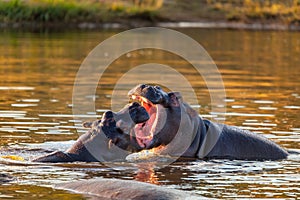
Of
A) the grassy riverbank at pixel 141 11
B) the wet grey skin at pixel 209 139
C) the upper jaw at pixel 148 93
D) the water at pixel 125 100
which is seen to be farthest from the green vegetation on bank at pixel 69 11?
the upper jaw at pixel 148 93

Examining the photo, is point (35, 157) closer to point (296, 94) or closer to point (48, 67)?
point (296, 94)

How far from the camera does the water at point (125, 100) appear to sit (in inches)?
365

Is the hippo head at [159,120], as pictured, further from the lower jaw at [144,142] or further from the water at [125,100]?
the water at [125,100]

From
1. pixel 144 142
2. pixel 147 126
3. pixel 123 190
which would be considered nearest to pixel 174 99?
pixel 147 126

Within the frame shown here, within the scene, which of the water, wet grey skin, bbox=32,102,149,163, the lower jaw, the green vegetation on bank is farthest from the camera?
the green vegetation on bank

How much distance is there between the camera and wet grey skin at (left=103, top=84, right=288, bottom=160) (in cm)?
1053

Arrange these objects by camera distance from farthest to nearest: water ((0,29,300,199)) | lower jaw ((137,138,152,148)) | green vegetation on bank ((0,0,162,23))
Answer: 1. green vegetation on bank ((0,0,162,23))
2. lower jaw ((137,138,152,148))
3. water ((0,29,300,199))

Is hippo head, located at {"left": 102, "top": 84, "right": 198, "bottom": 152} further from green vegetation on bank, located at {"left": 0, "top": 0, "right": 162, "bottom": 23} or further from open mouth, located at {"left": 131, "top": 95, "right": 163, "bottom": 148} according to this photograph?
green vegetation on bank, located at {"left": 0, "top": 0, "right": 162, "bottom": 23}

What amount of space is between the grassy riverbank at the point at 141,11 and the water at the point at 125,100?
4198 millimetres

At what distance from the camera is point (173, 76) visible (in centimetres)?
2122

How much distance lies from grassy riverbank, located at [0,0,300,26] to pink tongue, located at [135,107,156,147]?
2527cm

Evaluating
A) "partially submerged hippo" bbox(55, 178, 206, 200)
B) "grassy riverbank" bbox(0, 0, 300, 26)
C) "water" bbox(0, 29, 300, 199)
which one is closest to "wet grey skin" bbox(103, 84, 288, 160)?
"water" bbox(0, 29, 300, 199)

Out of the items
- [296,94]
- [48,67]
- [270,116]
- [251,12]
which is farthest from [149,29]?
[270,116]

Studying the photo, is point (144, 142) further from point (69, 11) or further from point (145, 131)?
point (69, 11)
